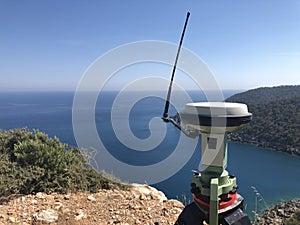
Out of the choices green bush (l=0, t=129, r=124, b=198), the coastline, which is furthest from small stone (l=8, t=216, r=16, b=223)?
the coastline

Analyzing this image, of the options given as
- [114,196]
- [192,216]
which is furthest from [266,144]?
[192,216]

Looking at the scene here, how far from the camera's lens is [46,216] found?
2.51 m

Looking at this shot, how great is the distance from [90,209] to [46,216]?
1.46 ft

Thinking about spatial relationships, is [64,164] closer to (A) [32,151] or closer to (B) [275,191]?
(A) [32,151]

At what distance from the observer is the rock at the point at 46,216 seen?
245 cm

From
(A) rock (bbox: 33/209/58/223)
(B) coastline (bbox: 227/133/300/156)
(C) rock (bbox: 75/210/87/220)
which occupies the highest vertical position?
(A) rock (bbox: 33/209/58/223)

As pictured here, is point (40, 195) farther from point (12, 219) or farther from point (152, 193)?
point (152, 193)

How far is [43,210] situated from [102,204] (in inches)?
24.0

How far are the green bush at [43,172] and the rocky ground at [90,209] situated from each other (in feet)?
0.73

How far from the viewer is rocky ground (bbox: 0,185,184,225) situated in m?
2.48

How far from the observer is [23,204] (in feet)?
9.29

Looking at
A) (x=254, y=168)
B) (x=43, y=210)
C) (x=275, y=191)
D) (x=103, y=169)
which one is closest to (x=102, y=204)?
(x=43, y=210)

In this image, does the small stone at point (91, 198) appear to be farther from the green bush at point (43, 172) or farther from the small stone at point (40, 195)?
the small stone at point (40, 195)

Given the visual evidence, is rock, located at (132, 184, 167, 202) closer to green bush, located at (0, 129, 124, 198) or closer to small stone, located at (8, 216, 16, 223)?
green bush, located at (0, 129, 124, 198)
